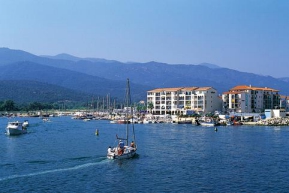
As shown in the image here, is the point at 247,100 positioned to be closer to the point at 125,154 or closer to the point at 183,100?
the point at 183,100

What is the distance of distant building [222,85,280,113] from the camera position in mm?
115938

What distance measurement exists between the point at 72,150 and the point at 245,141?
24.0 meters

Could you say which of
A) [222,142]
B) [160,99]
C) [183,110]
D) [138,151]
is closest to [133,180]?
[138,151]

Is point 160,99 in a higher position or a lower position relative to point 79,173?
higher

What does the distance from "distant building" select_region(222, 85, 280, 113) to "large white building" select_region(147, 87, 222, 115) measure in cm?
374

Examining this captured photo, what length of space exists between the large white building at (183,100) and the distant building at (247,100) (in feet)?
12.3

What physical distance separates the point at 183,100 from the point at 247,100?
64.0 feet

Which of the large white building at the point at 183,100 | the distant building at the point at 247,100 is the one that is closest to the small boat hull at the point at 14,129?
the large white building at the point at 183,100

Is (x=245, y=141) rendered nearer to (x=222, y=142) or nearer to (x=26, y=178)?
(x=222, y=142)

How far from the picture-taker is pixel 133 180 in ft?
102

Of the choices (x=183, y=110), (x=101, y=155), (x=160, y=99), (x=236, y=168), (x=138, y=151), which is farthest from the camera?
(x=160, y=99)

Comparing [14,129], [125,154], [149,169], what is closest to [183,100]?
[14,129]

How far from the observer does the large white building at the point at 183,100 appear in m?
121

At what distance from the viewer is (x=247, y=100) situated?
383 ft
